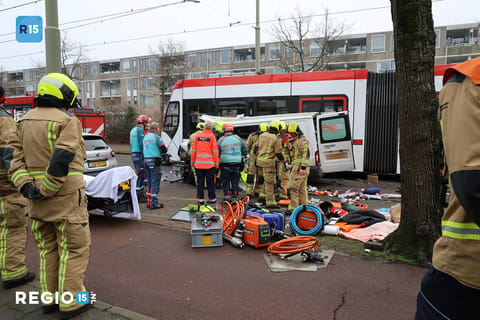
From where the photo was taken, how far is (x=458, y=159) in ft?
4.38

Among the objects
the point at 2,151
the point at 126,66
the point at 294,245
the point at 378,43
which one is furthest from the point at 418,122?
the point at 126,66

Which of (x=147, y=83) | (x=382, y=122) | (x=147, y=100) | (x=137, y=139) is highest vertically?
(x=147, y=83)

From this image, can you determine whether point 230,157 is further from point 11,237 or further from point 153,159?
point 11,237

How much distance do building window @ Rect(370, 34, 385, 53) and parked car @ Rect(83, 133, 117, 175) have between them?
146 ft

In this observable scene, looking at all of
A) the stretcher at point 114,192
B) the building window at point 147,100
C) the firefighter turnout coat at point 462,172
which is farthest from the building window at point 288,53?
the firefighter turnout coat at point 462,172

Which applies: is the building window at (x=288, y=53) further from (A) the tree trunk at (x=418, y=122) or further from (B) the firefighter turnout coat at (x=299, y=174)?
(A) the tree trunk at (x=418, y=122)

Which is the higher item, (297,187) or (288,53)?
(288,53)

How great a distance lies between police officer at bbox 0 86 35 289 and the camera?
371 centimetres

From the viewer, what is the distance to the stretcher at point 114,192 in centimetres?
588

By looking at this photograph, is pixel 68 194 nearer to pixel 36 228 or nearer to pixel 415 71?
pixel 36 228

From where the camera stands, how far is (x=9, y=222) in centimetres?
374

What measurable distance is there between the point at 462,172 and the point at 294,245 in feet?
12.4

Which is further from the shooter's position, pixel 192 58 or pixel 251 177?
pixel 192 58

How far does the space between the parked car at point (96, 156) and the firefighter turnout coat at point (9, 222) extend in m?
4.80
